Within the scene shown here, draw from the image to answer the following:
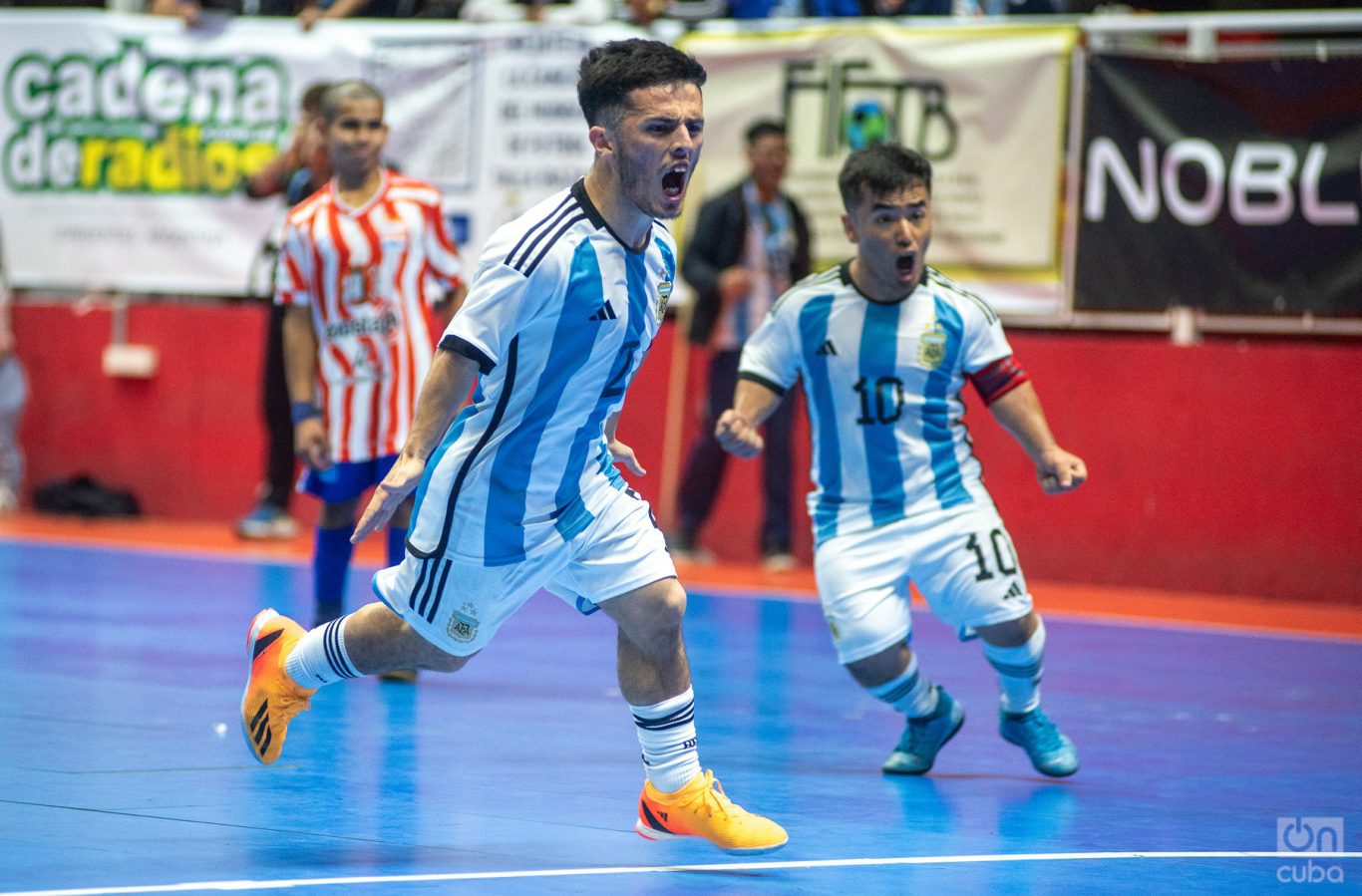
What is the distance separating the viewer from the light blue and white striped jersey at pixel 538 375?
484 centimetres

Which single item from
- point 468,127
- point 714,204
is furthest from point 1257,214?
point 468,127

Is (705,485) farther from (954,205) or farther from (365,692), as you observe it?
(365,692)

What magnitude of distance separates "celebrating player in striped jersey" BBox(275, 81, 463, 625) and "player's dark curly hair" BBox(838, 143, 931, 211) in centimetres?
199

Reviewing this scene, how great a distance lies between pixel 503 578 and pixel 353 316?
307cm

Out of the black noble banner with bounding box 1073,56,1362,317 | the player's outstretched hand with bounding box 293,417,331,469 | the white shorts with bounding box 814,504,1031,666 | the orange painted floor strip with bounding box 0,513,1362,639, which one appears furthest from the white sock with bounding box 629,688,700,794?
the black noble banner with bounding box 1073,56,1362,317

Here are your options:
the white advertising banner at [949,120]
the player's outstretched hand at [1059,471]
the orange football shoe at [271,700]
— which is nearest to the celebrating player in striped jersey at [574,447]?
the orange football shoe at [271,700]

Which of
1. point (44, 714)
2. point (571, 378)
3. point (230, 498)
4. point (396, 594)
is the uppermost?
point (571, 378)

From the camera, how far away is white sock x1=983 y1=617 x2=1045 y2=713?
20.5 feet

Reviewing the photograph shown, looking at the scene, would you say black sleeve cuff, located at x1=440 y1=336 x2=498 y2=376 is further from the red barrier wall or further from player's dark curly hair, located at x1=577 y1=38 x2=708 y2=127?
the red barrier wall

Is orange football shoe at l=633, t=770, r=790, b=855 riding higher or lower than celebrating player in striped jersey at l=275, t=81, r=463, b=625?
lower

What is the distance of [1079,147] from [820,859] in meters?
7.51

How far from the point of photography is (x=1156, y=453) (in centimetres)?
1151

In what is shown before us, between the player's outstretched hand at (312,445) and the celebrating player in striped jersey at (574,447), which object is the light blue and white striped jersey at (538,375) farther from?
the player's outstretched hand at (312,445)

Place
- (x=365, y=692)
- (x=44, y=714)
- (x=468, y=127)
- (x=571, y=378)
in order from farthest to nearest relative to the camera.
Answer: (x=468, y=127)
(x=365, y=692)
(x=44, y=714)
(x=571, y=378)
